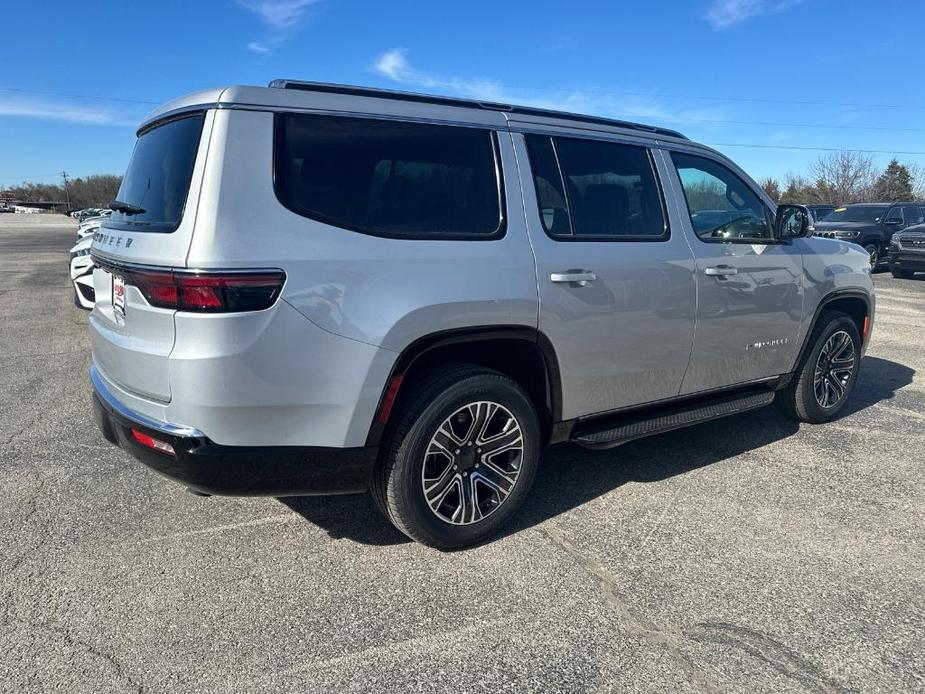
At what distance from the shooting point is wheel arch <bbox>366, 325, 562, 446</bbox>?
2.95 meters

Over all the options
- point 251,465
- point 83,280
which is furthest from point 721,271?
point 83,280

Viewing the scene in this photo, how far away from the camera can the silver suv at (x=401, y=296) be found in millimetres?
2635

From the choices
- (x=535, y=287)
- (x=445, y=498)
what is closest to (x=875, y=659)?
(x=445, y=498)

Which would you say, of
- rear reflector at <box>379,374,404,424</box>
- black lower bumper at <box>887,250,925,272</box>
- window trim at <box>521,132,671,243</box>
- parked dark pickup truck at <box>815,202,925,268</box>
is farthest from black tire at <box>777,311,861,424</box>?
parked dark pickup truck at <box>815,202,925,268</box>

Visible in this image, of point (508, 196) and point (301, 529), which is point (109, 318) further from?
point (508, 196)

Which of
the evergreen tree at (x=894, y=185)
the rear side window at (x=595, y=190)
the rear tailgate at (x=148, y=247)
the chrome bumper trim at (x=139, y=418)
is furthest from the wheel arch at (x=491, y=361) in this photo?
the evergreen tree at (x=894, y=185)

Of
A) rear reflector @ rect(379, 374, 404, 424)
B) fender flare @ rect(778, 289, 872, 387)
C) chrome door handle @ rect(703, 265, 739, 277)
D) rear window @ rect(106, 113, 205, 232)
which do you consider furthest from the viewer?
fender flare @ rect(778, 289, 872, 387)

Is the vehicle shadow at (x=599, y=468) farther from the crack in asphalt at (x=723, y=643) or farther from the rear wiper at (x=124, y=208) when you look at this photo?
the rear wiper at (x=124, y=208)

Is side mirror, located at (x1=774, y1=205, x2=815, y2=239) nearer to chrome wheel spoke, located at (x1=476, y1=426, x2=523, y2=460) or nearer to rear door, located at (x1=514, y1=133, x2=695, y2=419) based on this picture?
rear door, located at (x1=514, y1=133, x2=695, y2=419)

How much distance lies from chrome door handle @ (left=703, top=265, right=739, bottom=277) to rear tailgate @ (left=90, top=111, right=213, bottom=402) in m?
2.82

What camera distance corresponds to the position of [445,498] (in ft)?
10.6

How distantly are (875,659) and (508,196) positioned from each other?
2.39 metres

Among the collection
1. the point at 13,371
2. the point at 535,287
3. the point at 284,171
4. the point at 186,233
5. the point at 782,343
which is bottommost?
the point at 13,371

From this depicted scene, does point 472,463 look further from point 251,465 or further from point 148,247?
point 148,247
